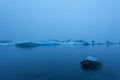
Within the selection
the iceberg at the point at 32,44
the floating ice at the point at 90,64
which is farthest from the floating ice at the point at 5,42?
the floating ice at the point at 90,64

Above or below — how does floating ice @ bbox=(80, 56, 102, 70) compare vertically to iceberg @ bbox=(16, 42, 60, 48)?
below

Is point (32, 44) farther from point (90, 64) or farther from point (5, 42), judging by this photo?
point (90, 64)

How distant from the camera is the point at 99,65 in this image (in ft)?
43.3

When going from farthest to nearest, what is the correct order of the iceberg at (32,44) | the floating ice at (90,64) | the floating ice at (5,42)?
the floating ice at (5,42) → the iceberg at (32,44) → the floating ice at (90,64)

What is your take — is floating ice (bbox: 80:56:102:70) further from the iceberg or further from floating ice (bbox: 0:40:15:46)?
floating ice (bbox: 0:40:15:46)

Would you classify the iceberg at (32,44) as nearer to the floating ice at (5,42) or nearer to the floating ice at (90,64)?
the floating ice at (5,42)

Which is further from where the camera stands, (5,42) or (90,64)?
(5,42)

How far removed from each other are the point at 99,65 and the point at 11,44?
26863 mm

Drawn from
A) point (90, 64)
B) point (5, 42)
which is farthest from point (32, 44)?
point (90, 64)

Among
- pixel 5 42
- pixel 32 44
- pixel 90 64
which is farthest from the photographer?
pixel 5 42

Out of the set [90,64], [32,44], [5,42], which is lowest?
[90,64]

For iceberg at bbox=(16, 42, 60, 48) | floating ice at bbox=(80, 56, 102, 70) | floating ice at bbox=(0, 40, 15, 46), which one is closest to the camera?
floating ice at bbox=(80, 56, 102, 70)

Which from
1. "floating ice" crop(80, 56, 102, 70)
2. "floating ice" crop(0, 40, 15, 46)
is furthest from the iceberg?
"floating ice" crop(80, 56, 102, 70)

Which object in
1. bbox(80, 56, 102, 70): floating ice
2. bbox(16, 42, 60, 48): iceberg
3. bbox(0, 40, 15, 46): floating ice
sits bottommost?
bbox(80, 56, 102, 70): floating ice
